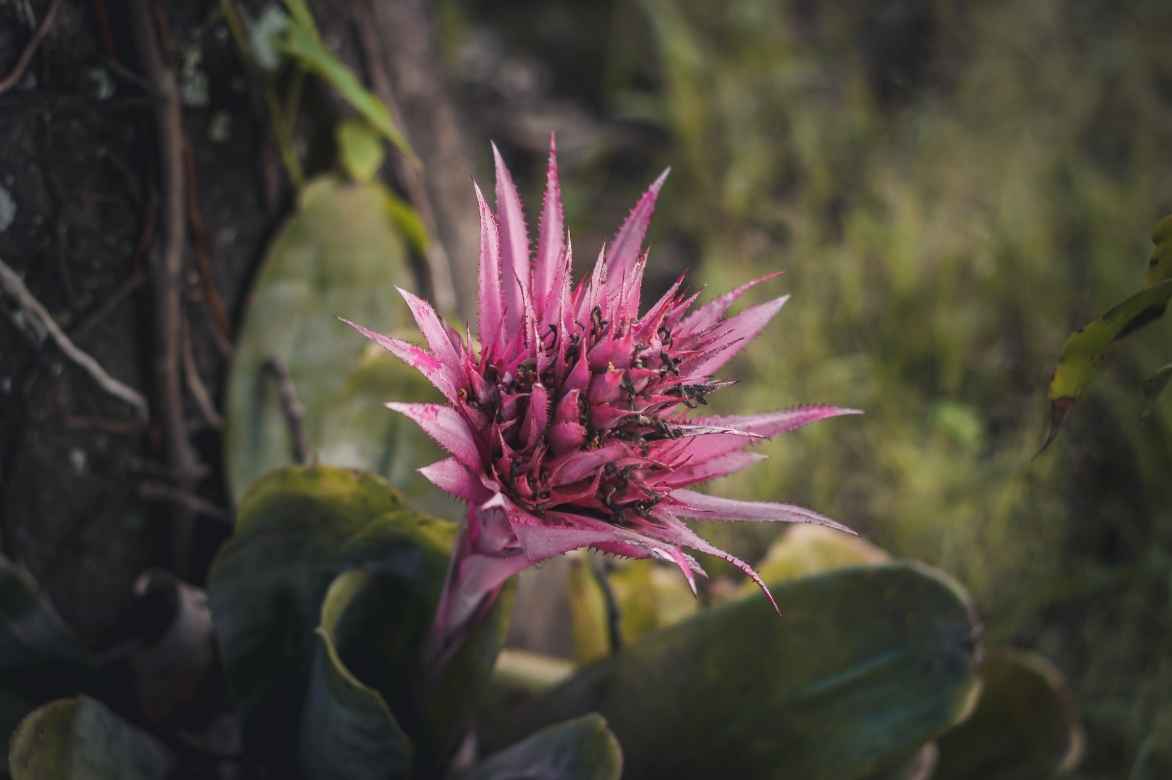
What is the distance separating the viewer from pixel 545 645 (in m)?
2.25

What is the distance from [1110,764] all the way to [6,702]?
248 centimetres

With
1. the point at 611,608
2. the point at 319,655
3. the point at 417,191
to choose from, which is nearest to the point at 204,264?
the point at 417,191

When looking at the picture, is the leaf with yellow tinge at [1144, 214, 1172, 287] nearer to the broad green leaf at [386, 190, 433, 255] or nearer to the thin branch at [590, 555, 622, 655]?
the thin branch at [590, 555, 622, 655]

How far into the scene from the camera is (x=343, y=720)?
1.26 metres

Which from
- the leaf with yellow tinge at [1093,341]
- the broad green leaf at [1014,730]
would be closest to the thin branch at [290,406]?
the leaf with yellow tinge at [1093,341]

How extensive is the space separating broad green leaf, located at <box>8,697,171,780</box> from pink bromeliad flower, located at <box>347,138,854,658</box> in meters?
0.61

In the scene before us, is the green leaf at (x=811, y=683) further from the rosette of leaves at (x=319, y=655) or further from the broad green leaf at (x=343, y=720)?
the broad green leaf at (x=343, y=720)

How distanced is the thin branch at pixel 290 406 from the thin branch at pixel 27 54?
0.61 metres

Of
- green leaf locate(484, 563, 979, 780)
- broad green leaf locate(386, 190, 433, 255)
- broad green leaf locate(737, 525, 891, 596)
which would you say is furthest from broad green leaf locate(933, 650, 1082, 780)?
broad green leaf locate(386, 190, 433, 255)

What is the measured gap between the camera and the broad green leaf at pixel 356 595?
1376 mm

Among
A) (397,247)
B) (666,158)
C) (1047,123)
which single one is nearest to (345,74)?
(397,247)

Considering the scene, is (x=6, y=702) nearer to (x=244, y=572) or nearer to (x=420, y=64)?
(x=244, y=572)

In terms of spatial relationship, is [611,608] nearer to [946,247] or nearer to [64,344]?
[64,344]

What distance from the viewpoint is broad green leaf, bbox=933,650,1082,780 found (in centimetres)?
175
